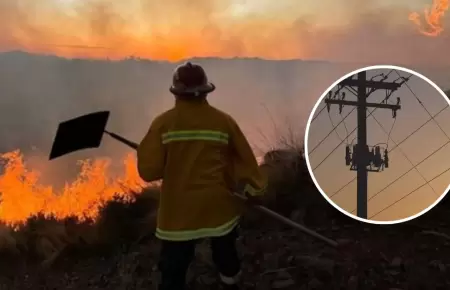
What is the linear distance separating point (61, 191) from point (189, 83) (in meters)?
1.39

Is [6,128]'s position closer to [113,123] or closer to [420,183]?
[113,123]

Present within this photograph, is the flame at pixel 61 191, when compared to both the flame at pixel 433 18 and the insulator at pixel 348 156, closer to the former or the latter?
the insulator at pixel 348 156

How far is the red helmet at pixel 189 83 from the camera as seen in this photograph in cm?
243

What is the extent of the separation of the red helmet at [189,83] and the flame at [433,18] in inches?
64.0

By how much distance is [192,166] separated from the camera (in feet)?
7.98

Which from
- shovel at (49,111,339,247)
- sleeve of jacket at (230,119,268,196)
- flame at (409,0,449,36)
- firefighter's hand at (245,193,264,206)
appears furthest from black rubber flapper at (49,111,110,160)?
flame at (409,0,449,36)

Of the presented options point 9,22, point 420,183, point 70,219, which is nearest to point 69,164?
point 70,219

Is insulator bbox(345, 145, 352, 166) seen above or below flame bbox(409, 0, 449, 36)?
below

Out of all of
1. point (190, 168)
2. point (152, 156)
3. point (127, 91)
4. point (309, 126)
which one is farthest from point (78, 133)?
point (309, 126)

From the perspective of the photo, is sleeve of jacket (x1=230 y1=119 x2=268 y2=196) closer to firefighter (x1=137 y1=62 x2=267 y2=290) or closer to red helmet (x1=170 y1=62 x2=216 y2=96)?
firefighter (x1=137 y1=62 x2=267 y2=290)

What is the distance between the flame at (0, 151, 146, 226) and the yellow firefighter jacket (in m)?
1.14

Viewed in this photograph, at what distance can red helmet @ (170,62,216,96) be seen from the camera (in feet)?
7.97

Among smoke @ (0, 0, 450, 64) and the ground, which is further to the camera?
smoke @ (0, 0, 450, 64)

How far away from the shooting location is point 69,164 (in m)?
3.48
